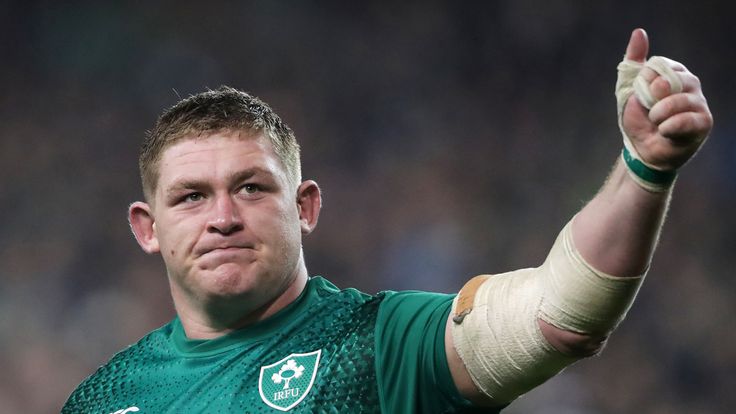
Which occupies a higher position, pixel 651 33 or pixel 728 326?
pixel 651 33

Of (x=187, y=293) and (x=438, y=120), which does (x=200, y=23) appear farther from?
(x=187, y=293)

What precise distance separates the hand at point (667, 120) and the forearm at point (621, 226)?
0.07 m

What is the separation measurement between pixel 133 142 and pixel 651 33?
3384mm

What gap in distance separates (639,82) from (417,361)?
0.80 m

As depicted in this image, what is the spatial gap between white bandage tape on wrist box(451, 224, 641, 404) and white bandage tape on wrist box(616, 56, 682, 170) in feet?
0.84

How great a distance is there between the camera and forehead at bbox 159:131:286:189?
2477 mm

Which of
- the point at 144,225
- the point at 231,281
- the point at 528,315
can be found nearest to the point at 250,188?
the point at 231,281

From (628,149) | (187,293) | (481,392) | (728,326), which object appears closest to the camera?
(628,149)

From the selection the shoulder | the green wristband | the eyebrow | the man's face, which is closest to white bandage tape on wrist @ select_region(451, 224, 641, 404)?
the green wristband

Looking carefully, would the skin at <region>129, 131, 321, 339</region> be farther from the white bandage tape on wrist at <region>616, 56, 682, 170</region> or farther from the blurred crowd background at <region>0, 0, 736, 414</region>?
the blurred crowd background at <region>0, 0, 736, 414</region>

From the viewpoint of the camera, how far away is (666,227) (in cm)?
629

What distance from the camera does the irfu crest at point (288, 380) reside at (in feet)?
7.47

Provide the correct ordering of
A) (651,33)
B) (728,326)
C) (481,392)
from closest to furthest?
(481,392), (728,326), (651,33)

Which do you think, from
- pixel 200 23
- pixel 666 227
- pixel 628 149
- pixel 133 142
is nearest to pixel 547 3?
pixel 666 227
